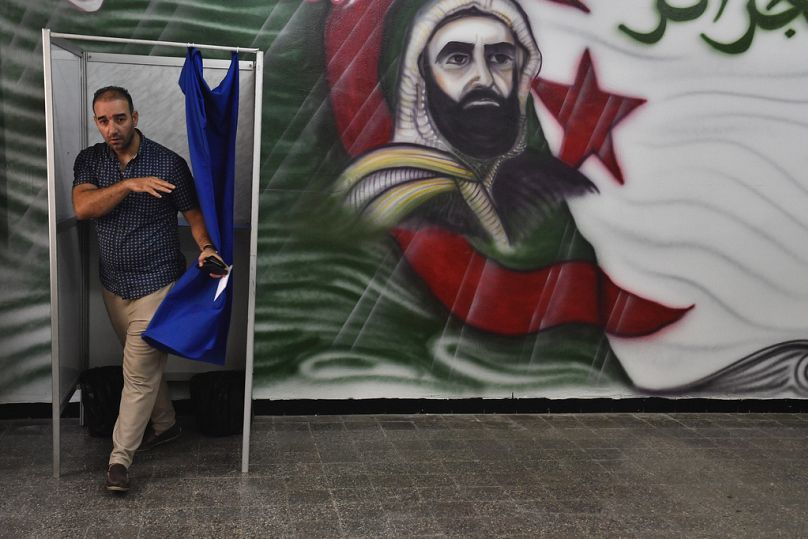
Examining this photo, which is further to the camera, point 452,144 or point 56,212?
point 452,144

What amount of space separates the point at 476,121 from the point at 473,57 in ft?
1.12

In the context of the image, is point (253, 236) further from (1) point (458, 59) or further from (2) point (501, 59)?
(2) point (501, 59)

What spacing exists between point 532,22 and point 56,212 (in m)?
2.64

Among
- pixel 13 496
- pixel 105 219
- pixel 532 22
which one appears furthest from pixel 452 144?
pixel 13 496

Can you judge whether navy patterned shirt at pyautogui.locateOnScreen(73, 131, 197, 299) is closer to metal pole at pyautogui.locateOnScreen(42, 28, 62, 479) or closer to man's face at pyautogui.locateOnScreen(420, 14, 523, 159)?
metal pole at pyautogui.locateOnScreen(42, 28, 62, 479)

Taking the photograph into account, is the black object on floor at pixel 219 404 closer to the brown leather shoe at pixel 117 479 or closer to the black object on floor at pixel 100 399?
the black object on floor at pixel 100 399

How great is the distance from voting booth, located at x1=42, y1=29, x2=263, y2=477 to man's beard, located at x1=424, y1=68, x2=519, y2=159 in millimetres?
1028

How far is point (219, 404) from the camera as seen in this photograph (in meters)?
4.54

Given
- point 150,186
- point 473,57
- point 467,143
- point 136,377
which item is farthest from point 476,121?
point 136,377

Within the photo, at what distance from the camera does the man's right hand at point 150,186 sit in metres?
3.82

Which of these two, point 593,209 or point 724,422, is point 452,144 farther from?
point 724,422

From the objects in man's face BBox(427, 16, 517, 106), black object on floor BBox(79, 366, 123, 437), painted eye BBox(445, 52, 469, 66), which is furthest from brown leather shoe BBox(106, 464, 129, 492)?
A: painted eye BBox(445, 52, 469, 66)

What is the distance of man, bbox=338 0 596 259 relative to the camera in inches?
190

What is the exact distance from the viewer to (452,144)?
193 inches
